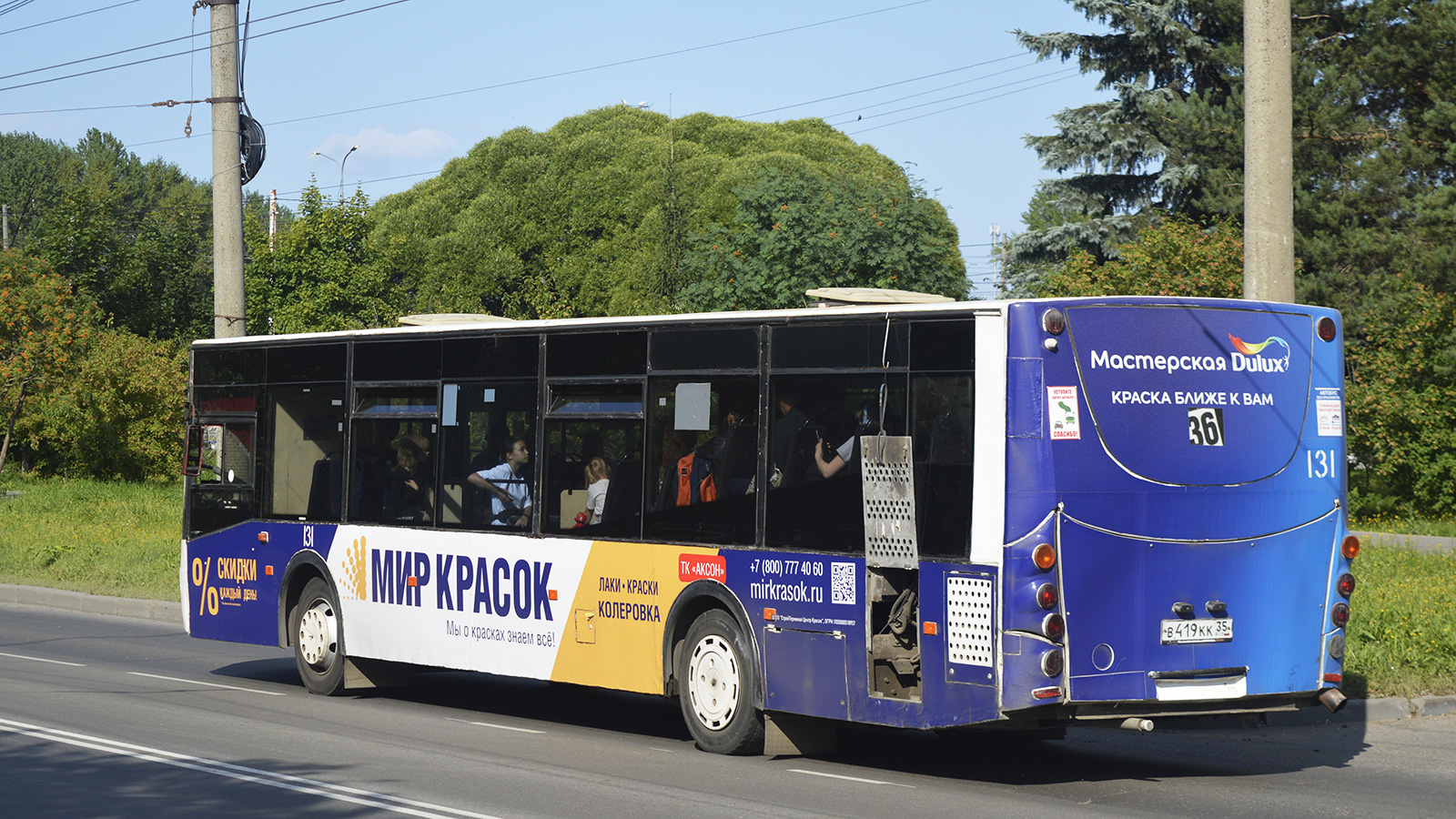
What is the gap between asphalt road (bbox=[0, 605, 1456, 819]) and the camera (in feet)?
27.3

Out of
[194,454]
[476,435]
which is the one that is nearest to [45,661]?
[194,454]

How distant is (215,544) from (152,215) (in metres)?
Answer: 56.5

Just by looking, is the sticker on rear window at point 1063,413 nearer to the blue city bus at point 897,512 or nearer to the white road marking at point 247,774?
the blue city bus at point 897,512

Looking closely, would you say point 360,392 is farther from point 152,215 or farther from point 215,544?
point 152,215

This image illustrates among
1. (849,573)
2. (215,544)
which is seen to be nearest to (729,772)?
(849,573)

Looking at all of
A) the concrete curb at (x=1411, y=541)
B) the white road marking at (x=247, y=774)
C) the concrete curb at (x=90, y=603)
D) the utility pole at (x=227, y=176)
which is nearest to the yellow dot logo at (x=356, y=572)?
the white road marking at (x=247, y=774)

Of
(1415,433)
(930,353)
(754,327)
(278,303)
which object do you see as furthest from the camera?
(278,303)

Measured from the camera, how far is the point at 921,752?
1080cm

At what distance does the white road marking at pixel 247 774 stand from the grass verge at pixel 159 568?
23.7 feet

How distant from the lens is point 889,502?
9.22m

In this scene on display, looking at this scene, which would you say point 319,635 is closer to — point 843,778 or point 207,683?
point 207,683

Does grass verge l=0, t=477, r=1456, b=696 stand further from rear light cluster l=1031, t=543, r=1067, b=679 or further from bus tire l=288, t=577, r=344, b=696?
bus tire l=288, t=577, r=344, b=696

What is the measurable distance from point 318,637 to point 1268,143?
348 inches

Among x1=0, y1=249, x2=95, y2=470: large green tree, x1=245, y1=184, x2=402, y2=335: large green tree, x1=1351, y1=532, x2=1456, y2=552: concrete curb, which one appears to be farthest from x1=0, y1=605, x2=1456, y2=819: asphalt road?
x1=245, y1=184, x2=402, y2=335: large green tree
